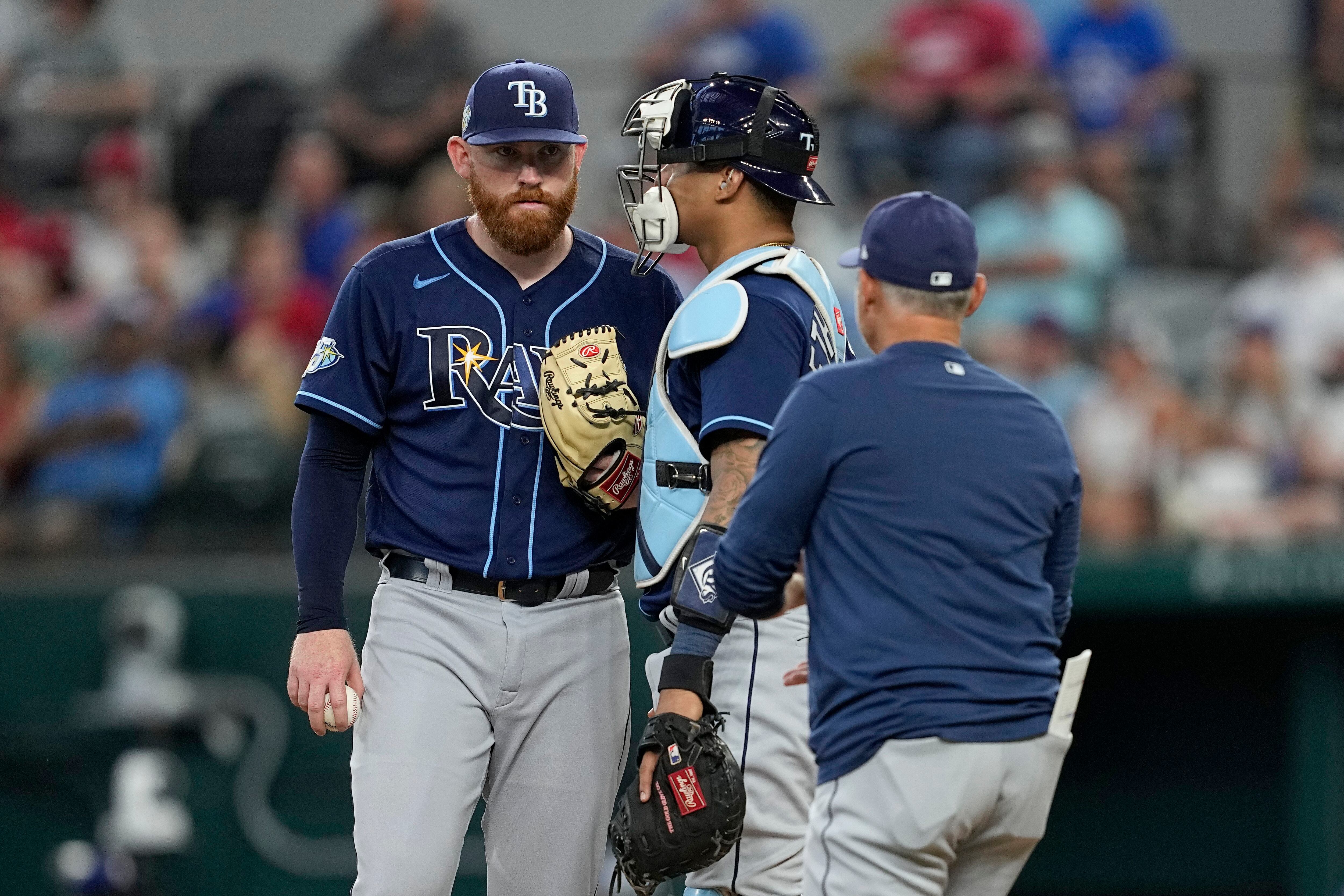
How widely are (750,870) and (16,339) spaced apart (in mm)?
6065

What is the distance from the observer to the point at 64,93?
393 inches

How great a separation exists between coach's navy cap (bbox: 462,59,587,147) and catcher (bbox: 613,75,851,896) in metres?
0.16

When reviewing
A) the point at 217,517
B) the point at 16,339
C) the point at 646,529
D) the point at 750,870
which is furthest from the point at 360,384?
the point at 16,339

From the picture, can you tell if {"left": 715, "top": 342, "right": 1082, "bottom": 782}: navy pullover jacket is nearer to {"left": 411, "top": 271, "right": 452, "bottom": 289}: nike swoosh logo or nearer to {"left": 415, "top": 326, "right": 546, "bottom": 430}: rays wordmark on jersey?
{"left": 415, "top": 326, "right": 546, "bottom": 430}: rays wordmark on jersey

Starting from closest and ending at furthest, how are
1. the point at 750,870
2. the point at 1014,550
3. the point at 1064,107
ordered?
the point at 1014,550, the point at 750,870, the point at 1064,107

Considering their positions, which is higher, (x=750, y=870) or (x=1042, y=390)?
(x=1042, y=390)

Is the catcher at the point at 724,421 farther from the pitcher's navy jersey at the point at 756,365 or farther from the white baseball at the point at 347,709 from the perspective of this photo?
the white baseball at the point at 347,709

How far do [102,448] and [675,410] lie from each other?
4937mm

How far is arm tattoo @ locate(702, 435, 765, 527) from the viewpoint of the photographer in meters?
3.30

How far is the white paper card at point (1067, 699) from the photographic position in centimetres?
296

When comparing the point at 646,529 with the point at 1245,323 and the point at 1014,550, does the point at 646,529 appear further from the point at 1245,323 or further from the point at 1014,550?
the point at 1245,323

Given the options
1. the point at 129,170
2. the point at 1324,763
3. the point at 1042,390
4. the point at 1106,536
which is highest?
the point at 129,170

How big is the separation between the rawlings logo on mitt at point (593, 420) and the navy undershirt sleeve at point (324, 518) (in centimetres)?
43

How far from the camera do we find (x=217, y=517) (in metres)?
7.86
